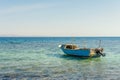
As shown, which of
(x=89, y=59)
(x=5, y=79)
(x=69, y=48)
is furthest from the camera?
(x=69, y=48)

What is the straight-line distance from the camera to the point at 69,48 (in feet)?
136

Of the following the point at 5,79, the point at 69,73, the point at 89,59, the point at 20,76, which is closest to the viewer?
the point at 5,79

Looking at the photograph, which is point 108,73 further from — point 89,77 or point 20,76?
point 20,76

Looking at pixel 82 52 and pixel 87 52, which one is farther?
pixel 82 52

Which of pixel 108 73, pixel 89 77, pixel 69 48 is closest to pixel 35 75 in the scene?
pixel 89 77

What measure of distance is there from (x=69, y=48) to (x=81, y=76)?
19.2 meters

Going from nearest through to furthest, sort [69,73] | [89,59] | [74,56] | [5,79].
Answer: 1. [5,79]
2. [69,73]
3. [89,59]
4. [74,56]

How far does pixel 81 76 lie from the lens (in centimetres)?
2222

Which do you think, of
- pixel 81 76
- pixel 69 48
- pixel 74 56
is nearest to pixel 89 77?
pixel 81 76

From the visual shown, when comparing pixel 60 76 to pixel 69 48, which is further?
pixel 69 48

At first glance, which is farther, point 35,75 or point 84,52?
point 84,52

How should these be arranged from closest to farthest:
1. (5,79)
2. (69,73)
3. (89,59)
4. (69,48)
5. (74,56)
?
(5,79)
(69,73)
(89,59)
(74,56)
(69,48)

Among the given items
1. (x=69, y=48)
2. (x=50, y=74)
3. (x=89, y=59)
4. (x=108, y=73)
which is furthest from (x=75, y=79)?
(x=69, y=48)

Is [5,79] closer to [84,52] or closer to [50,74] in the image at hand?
[50,74]
